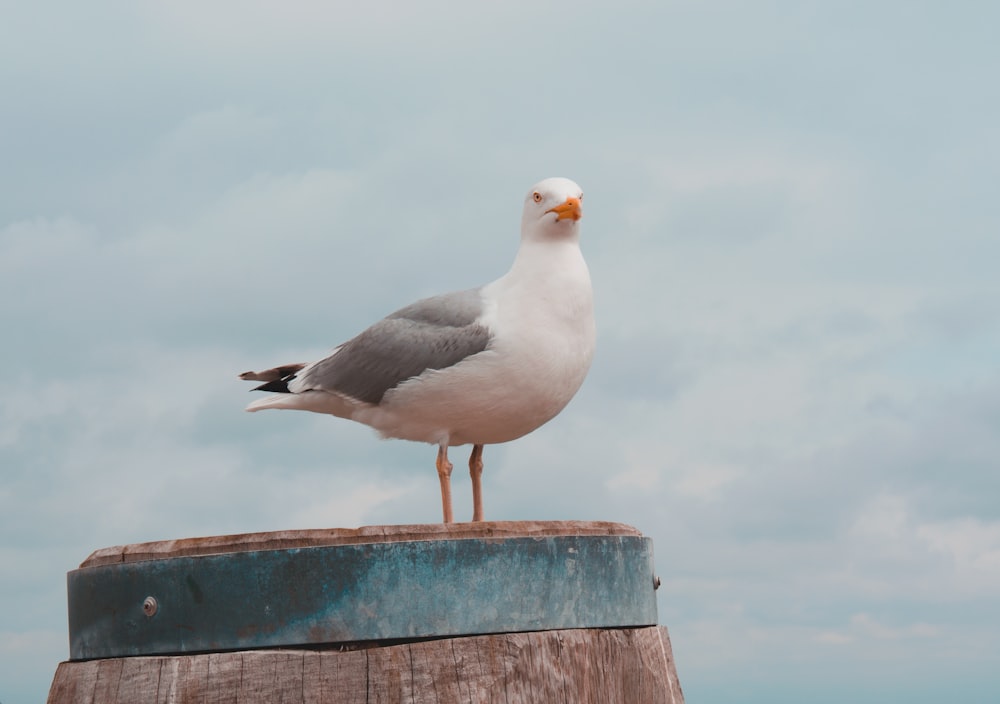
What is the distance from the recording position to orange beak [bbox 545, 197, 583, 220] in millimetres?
5980

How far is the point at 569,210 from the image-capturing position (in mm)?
5984

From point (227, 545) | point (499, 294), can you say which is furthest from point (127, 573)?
point (499, 294)

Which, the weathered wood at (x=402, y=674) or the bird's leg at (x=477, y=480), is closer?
the weathered wood at (x=402, y=674)

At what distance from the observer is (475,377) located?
564 centimetres

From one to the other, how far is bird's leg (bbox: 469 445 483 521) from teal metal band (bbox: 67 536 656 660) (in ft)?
6.52

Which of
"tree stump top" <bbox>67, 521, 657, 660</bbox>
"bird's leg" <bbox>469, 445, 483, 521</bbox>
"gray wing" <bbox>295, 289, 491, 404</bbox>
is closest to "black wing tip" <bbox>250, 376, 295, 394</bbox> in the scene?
"gray wing" <bbox>295, 289, 491, 404</bbox>

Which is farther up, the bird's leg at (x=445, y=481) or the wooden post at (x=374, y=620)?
the bird's leg at (x=445, y=481)

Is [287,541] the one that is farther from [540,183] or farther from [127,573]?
[540,183]

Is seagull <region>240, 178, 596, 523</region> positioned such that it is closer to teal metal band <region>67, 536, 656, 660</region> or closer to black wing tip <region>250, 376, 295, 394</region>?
black wing tip <region>250, 376, 295, 394</region>

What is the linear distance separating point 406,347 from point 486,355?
529 millimetres

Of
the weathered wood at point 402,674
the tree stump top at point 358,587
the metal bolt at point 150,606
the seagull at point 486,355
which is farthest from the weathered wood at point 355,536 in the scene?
the seagull at point 486,355

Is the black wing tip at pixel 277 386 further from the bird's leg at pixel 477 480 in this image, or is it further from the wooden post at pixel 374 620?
the wooden post at pixel 374 620

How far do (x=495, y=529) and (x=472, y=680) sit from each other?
1.70 feet

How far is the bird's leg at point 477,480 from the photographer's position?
244 inches
